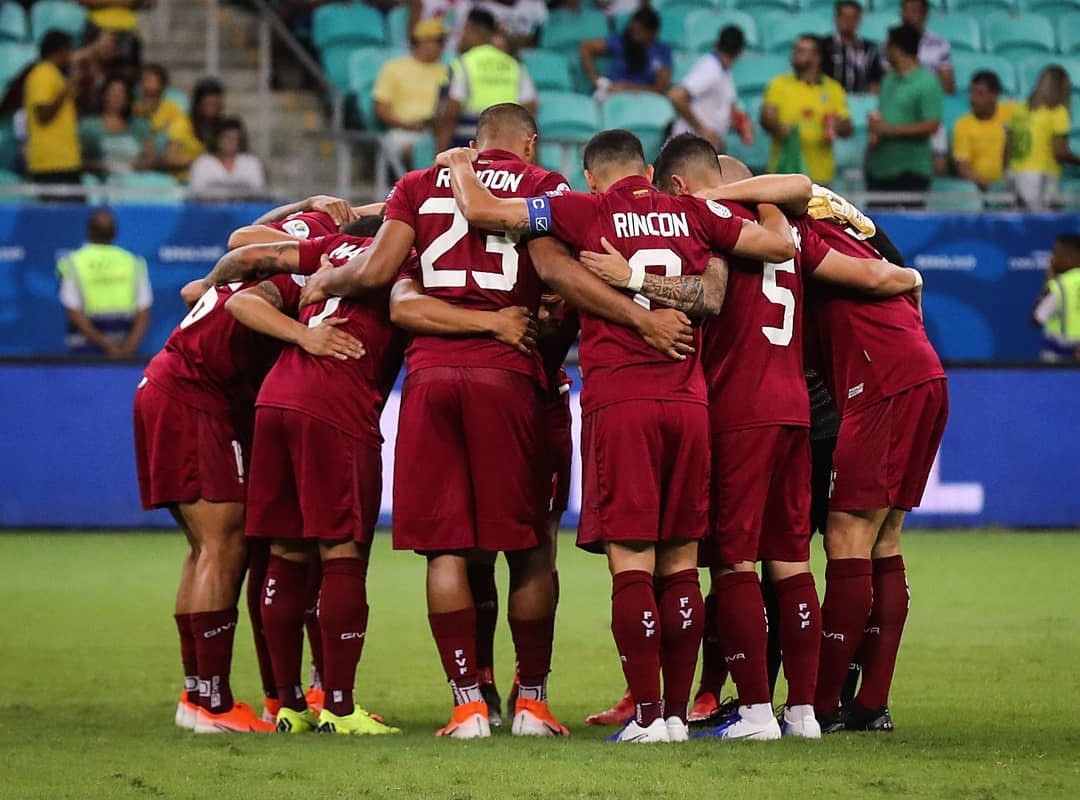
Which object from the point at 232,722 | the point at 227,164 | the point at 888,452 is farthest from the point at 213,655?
the point at 227,164

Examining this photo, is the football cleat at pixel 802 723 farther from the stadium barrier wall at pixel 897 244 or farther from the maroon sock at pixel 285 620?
the stadium barrier wall at pixel 897 244

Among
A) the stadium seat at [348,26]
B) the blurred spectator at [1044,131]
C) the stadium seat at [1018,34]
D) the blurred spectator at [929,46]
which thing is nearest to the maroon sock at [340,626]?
the blurred spectator at [1044,131]

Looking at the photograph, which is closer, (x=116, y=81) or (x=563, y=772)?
(x=563, y=772)

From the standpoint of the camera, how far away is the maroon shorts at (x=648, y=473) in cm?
621

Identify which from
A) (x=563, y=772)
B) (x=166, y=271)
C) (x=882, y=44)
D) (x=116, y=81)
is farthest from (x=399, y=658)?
(x=882, y=44)

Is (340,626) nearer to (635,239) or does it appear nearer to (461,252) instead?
(461,252)

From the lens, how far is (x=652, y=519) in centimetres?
621

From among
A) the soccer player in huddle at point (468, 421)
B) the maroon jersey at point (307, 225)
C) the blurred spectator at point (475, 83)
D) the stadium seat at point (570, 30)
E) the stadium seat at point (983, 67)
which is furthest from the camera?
the stadium seat at point (983, 67)

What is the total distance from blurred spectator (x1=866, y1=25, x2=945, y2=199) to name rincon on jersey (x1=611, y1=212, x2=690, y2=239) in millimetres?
9912

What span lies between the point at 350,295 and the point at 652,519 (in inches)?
59.0

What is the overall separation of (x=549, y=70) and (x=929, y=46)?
3.83 m

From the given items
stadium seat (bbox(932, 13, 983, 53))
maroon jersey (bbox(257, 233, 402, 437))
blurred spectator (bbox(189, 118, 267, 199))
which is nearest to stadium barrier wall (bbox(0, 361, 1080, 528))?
blurred spectator (bbox(189, 118, 267, 199))

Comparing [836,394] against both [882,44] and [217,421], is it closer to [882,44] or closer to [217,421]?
[217,421]

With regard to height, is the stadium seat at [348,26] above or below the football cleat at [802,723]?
above
